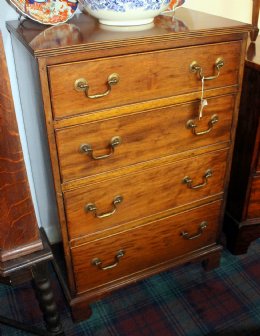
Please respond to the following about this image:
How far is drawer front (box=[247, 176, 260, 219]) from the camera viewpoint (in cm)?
147

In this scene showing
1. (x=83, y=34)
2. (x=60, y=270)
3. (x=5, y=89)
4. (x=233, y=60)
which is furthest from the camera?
(x=60, y=270)

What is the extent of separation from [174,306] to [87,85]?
995mm

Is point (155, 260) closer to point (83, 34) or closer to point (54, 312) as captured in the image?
point (54, 312)

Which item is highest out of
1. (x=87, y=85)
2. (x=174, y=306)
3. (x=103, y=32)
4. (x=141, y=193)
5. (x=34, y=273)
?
(x=103, y=32)

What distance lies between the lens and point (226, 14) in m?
1.64

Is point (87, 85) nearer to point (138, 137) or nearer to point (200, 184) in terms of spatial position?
point (138, 137)

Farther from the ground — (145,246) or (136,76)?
(136,76)

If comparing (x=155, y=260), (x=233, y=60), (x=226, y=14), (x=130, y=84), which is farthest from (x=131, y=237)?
(x=226, y=14)

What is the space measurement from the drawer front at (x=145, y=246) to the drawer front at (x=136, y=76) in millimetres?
501

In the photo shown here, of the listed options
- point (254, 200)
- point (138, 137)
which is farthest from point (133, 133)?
point (254, 200)

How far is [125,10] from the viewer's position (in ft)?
3.14

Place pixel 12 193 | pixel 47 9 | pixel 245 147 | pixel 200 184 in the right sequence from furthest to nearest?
pixel 245 147 < pixel 200 184 < pixel 47 9 < pixel 12 193

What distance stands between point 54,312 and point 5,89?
0.79m

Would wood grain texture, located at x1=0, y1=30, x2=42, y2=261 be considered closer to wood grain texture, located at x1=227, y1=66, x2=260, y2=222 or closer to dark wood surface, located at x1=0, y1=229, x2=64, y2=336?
dark wood surface, located at x1=0, y1=229, x2=64, y2=336
